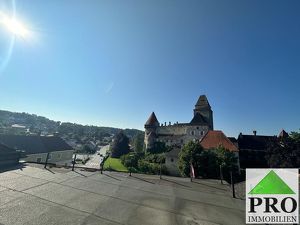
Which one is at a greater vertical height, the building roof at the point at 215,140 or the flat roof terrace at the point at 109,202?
the building roof at the point at 215,140

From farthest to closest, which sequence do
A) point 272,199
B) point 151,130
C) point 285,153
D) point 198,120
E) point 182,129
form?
1. point 182,129
2. point 151,130
3. point 198,120
4. point 285,153
5. point 272,199

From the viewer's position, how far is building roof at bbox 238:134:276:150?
45625mm

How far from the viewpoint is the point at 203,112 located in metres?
67.6

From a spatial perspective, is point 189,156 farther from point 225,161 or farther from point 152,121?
point 152,121

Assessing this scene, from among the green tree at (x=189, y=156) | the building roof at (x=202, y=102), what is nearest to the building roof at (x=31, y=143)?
the green tree at (x=189, y=156)

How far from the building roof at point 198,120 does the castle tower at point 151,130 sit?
15.1 metres

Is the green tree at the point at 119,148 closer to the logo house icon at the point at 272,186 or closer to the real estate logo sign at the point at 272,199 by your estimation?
the real estate logo sign at the point at 272,199

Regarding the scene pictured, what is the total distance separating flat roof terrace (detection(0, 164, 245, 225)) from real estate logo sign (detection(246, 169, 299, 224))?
0.61 m

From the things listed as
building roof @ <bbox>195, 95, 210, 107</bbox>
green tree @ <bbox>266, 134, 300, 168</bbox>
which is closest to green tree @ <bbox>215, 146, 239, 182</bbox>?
green tree @ <bbox>266, 134, 300, 168</bbox>

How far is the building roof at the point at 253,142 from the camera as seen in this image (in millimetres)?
45625

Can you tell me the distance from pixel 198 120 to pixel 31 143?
48.1 m

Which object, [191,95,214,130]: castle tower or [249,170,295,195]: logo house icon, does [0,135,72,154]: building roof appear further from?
[191,95,214,130]: castle tower

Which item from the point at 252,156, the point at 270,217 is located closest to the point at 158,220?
the point at 270,217

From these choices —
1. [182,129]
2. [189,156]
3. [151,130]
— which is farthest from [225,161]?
[182,129]
